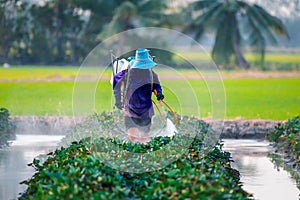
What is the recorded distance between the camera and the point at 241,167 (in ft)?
37.2

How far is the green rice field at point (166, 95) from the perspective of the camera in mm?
16391

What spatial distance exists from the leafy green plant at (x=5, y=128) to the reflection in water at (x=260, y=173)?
335 centimetres

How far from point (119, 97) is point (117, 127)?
1.58 m

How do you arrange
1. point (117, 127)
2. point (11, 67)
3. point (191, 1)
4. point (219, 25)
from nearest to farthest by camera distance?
point (117, 127) < point (11, 67) < point (219, 25) < point (191, 1)

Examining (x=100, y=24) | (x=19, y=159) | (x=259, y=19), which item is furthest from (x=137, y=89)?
(x=100, y=24)

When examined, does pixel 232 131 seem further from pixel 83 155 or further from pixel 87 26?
pixel 87 26

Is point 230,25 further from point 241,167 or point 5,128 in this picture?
point 241,167

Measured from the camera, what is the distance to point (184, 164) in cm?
748

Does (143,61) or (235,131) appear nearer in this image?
(143,61)

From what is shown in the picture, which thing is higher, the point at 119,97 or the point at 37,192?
the point at 119,97

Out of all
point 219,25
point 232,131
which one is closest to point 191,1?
point 219,25

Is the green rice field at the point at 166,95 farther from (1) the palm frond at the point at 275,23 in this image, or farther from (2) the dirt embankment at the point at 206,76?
(1) the palm frond at the point at 275,23

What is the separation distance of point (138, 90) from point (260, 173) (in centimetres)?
237

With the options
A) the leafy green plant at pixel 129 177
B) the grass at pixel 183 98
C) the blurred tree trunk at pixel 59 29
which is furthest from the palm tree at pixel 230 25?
the leafy green plant at pixel 129 177
